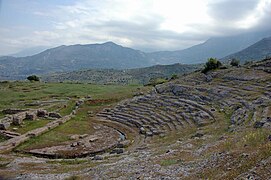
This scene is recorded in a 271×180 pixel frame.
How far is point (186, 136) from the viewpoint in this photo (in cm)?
4356

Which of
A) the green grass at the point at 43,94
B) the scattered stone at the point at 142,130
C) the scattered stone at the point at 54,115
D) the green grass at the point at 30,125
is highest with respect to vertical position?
the green grass at the point at 43,94

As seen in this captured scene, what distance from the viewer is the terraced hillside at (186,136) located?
1017 inches

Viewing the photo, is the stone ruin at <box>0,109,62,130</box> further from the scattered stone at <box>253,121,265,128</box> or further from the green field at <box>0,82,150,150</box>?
the scattered stone at <box>253,121,265,128</box>

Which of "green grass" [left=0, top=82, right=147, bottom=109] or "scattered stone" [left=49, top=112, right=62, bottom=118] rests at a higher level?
"green grass" [left=0, top=82, right=147, bottom=109]

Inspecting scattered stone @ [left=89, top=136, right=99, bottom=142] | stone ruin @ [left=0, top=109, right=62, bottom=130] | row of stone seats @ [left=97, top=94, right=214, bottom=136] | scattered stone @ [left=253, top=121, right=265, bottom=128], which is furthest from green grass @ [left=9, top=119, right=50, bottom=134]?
scattered stone @ [left=253, top=121, right=265, bottom=128]

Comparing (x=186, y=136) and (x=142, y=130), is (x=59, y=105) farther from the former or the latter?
(x=186, y=136)

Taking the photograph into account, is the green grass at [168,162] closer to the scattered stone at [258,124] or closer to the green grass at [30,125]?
the scattered stone at [258,124]

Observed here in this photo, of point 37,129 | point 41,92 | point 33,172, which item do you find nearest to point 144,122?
point 37,129

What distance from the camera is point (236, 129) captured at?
38.1 metres

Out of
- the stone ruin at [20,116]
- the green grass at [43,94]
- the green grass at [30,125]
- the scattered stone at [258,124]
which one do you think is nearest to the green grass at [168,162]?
the scattered stone at [258,124]

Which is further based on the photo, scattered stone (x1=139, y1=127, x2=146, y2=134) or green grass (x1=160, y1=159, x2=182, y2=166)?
scattered stone (x1=139, y1=127, x2=146, y2=134)

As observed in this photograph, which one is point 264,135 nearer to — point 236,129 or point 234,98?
point 236,129

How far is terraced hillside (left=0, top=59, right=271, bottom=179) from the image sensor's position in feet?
84.7

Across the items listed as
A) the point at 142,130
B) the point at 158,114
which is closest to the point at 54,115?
the point at 142,130
